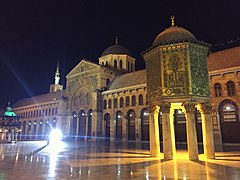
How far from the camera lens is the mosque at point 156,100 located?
507 inches

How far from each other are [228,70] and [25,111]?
60165 mm

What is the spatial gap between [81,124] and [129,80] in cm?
1460

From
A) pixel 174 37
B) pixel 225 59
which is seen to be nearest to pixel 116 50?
pixel 225 59

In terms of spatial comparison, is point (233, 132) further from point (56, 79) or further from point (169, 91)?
point (56, 79)

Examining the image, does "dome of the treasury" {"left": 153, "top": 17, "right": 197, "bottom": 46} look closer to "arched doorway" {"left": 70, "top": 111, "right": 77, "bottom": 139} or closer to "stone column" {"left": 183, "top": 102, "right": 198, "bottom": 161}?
"stone column" {"left": 183, "top": 102, "right": 198, "bottom": 161}

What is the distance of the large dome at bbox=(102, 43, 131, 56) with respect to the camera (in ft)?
155

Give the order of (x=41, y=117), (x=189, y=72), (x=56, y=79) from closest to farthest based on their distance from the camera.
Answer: (x=189, y=72) < (x=41, y=117) < (x=56, y=79)

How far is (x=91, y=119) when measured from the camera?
4056 centimetres

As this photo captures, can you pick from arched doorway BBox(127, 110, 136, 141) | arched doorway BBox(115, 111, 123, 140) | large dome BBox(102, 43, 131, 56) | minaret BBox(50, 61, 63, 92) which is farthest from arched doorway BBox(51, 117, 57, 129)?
arched doorway BBox(127, 110, 136, 141)

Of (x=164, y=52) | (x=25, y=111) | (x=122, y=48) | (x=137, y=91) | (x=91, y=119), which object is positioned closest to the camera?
(x=164, y=52)

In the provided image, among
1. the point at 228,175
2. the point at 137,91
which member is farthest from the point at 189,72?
Answer: the point at 137,91

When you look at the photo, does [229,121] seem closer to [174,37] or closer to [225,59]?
[225,59]

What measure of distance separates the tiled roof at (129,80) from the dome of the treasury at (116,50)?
319 inches

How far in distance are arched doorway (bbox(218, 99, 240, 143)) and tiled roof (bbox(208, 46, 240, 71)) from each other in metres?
4.77
